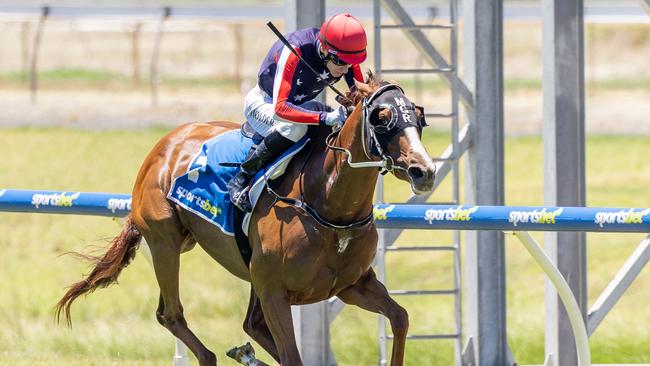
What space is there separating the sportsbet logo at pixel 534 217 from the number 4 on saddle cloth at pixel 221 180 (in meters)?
0.96

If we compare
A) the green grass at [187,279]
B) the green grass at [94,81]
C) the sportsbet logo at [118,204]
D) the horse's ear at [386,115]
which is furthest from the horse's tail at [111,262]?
the green grass at [94,81]

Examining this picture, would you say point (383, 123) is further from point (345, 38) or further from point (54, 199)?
point (54, 199)

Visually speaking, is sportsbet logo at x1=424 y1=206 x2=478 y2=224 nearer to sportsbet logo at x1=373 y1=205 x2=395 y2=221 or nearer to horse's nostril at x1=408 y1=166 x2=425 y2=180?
sportsbet logo at x1=373 y1=205 x2=395 y2=221

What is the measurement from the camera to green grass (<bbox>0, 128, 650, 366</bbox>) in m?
7.96

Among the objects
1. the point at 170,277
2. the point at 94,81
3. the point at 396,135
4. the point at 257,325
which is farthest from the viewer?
the point at 94,81

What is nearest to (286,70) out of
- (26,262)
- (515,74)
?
(26,262)

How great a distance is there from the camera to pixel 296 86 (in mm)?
5383

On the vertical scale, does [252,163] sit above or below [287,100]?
below

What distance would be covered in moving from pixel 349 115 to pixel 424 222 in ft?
3.15

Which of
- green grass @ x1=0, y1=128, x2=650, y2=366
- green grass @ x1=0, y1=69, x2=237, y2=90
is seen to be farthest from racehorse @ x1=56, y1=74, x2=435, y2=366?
green grass @ x1=0, y1=69, x2=237, y2=90

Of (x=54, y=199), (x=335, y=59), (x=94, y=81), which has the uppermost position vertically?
(x=94, y=81)

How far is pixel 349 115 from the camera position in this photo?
5.13m

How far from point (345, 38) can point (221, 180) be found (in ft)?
3.14

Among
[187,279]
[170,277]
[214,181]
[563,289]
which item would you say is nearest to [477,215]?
[563,289]
